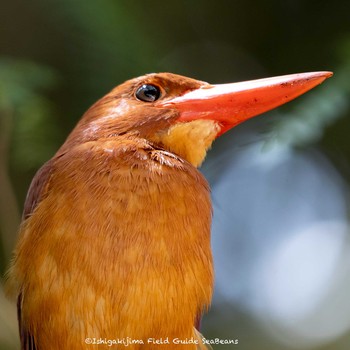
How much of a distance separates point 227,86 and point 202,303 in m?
0.73

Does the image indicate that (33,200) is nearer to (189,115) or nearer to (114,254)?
(114,254)

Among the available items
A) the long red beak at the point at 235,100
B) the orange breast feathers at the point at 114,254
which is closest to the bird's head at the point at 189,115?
the long red beak at the point at 235,100

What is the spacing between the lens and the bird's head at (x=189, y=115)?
2416 mm

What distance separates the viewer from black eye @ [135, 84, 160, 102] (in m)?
2.61

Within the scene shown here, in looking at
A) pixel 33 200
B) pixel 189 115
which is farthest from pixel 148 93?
pixel 33 200

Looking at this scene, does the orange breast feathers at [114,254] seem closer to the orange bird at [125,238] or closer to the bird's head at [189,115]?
the orange bird at [125,238]

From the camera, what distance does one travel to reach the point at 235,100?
8.07 ft

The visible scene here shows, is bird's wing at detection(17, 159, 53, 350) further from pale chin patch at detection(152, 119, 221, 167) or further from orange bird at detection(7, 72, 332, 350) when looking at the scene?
pale chin patch at detection(152, 119, 221, 167)

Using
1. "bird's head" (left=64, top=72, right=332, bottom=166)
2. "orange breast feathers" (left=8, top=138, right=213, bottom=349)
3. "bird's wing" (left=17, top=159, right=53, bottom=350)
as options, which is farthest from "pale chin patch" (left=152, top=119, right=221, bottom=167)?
"bird's wing" (left=17, top=159, right=53, bottom=350)

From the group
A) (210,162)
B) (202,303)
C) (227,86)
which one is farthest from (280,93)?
(210,162)

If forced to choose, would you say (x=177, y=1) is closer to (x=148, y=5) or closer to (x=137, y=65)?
(x=148, y=5)

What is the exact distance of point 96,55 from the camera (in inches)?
121

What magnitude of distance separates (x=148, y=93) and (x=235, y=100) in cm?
33

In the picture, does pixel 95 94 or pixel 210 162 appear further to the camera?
pixel 210 162
